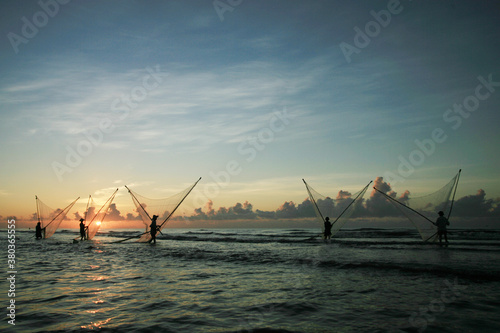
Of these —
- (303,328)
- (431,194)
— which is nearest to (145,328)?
(303,328)

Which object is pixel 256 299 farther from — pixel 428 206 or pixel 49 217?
pixel 49 217

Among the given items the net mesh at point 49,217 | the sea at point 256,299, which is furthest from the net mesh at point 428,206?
the net mesh at point 49,217

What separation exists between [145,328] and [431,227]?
26.0 m

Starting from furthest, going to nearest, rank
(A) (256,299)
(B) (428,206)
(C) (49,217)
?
(C) (49,217) → (B) (428,206) → (A) (256,299)

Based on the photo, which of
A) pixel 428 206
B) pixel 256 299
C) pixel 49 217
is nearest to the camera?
pixel 256 299

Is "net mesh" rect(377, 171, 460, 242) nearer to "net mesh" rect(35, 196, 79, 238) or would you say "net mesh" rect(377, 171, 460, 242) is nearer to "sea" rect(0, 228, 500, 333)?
"sea" rect(0, 228, 500, 333)

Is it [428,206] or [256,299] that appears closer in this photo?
[256,299]

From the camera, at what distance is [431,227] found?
25484mm

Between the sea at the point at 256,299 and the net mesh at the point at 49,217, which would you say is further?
the net mesh at the point at 49,217

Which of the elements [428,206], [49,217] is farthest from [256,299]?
[49,217]

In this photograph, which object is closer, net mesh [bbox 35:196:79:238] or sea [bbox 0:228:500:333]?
sea [bbox 0:228:500:333]

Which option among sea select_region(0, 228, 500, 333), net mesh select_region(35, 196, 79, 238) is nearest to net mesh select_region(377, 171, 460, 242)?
sea select_region(0, 228, 500, 333)

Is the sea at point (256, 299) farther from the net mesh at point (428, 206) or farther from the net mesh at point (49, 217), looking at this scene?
the net mesh at point (49, 217)

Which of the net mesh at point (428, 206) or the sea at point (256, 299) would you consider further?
the net mesh at point (428, 206)
